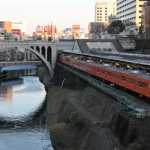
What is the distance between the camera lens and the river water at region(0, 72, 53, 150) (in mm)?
32219

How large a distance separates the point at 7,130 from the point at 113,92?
13168 millimetres

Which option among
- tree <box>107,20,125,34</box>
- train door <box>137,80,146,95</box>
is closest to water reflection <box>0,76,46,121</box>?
train door <box>137,80,146,95</box>

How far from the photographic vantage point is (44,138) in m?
33.5

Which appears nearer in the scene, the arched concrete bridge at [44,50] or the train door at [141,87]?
the train door at [141,87]

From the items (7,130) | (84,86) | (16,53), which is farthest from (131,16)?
(7,130)

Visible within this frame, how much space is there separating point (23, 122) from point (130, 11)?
105 metres

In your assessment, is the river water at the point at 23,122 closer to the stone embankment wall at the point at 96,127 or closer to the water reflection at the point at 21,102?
the water reflection at the point at 21,102

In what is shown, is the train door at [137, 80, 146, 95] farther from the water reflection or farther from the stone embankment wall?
the water reflection

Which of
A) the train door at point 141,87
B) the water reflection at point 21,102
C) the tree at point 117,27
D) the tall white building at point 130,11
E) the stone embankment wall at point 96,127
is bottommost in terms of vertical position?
the water reflection at point 21,102

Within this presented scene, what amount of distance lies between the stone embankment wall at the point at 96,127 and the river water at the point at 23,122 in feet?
6.48

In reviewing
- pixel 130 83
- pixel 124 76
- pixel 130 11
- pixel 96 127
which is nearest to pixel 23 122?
pixel 124 76

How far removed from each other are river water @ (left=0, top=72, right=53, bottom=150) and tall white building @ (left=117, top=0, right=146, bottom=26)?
7716 cm

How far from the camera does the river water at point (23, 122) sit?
106 ft

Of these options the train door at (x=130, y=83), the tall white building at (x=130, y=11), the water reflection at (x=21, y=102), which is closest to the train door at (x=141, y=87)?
the train door at (x=130, y=83)
